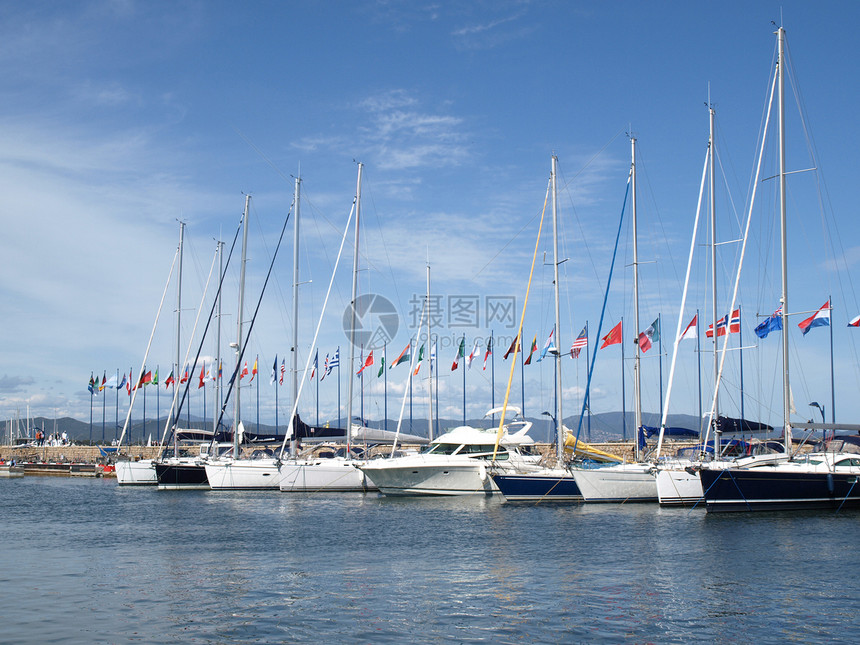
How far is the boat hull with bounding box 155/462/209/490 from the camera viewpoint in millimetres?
52531

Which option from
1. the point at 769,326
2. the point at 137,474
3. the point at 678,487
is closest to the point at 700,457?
the point at 678,487

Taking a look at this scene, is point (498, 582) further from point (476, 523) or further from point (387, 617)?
point (476, 523)

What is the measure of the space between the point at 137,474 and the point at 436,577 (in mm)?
45206

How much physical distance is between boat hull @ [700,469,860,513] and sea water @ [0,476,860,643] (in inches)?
27.7

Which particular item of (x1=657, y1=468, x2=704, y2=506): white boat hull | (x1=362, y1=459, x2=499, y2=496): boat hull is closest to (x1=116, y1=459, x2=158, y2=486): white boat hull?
(x1=362, y1=459, x2=499, y2=496): boat hull

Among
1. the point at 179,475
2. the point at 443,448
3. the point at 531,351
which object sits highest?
the point at 531,351

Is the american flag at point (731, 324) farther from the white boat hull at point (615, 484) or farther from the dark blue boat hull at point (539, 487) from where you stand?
the dark blue boat hull at point (539, 487)

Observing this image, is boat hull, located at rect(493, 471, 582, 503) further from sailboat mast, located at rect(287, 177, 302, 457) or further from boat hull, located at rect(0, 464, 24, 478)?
boat hull, located at rect(0, 464, 24, 478)

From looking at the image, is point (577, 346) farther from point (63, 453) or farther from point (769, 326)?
point (63, 453)

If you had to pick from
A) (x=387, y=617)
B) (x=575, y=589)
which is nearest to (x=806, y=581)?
(x=575, y=589)

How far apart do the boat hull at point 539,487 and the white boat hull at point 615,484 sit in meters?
0.96

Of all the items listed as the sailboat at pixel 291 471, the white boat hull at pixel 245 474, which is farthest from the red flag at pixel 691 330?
the white boat hull at pixel 245 474

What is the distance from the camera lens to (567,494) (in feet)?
127

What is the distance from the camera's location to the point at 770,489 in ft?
105
